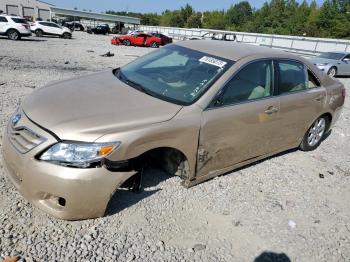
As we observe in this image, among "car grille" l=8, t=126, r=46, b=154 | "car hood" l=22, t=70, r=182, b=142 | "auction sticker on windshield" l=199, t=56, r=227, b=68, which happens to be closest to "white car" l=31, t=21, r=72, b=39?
"car hood" l=22, t=70, r=182, b=142

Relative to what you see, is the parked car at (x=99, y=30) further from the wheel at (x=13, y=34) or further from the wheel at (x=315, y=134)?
the wheel at (x=315, y=134)

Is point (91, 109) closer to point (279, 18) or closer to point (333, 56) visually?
point (333, 56)

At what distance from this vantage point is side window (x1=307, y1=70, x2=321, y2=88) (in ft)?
16.0

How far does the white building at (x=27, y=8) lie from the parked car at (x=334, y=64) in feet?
171

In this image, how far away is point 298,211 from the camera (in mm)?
3766

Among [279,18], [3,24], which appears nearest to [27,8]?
[3,24]

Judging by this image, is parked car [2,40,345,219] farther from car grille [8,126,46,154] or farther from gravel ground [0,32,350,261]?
gravel ground [0,32,350,261]

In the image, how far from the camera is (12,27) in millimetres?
22422

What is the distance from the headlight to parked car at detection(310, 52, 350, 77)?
51.7 feet

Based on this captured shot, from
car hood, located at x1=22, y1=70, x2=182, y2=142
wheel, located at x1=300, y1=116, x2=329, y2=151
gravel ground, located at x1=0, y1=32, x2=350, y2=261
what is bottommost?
gravel ground, located at x1=0, y1=32, x2=350, y2=261

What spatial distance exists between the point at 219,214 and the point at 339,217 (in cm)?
143

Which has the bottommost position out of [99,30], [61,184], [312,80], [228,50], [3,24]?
[99,30]

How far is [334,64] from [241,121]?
575 inches

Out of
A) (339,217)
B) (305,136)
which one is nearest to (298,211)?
(339,217)
